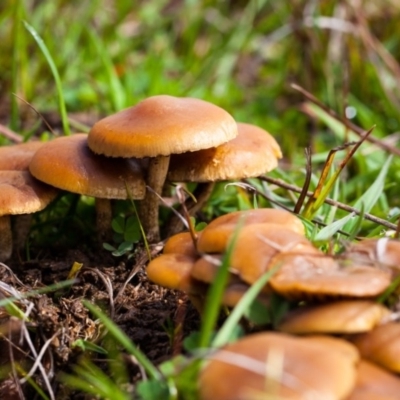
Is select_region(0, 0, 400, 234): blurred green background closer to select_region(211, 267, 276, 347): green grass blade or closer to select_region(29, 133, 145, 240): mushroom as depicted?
select_region(29, 133, 145, 240): mushroom

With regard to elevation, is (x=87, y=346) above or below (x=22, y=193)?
below

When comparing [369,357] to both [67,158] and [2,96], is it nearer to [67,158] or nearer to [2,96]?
[67,158]

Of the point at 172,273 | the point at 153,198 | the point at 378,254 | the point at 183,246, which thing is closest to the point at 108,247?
the point at 153,198

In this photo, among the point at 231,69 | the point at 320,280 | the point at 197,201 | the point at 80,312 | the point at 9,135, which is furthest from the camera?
the point at 231,69

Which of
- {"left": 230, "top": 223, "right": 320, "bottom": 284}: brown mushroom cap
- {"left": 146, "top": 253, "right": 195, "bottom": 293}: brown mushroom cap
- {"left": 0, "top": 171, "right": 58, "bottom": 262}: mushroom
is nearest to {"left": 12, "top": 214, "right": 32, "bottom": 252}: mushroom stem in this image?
{"left": 0, "top": 171, "right": 58, "bottom": 262}: mushroom

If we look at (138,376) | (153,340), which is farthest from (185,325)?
(138,376)

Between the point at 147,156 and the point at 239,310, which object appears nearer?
the point at 239,310

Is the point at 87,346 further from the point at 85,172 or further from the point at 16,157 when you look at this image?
the point at 16,157
